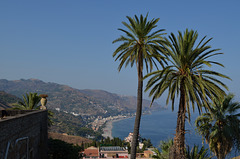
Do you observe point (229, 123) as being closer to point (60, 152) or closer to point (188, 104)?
point (188, 104)

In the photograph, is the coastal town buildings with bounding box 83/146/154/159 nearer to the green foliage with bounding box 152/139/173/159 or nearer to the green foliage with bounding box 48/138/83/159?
the green foliage with bounding box 48/138/83/159

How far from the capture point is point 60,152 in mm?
24828

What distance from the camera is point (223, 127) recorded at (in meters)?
17.9

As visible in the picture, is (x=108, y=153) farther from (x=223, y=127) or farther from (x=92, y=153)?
(x=223, y=127)

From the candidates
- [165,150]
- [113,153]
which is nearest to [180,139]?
[165,150]

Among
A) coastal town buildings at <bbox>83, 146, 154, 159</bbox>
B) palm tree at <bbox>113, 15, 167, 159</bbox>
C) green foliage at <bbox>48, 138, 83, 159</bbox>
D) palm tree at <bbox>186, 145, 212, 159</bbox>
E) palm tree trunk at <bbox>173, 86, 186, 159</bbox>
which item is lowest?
coastal town buildings at <bbox>83, 146, 154, 159</bbox>

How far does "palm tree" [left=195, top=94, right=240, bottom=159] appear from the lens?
17.6m

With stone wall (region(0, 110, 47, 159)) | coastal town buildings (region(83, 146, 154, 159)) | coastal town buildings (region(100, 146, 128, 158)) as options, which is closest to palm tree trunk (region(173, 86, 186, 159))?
stone wall (region(0, 110, 47, 159))

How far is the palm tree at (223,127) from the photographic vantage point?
1758 cm

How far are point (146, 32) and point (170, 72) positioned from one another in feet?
23.4

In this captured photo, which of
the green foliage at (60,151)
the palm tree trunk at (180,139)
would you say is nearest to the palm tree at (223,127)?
the palm tree trunk at (180,139)

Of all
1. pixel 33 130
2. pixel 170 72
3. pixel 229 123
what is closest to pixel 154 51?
pixel 170 72

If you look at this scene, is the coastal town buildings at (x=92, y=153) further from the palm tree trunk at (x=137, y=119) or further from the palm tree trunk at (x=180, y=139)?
the palm tree trunk at (x=180, y=139)

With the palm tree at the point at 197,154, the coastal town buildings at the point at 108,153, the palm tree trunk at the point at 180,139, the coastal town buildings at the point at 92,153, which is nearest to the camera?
the palm tree trunk at the point at 180,139
